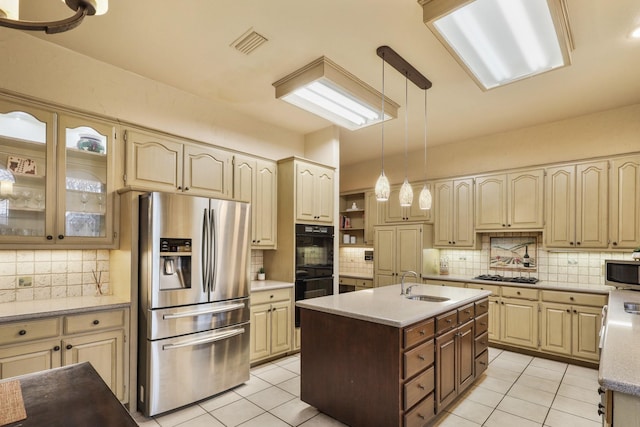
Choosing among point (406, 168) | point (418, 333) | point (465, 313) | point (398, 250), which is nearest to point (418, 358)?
point (418, 333)

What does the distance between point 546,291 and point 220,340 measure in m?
3.66

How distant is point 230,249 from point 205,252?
10.0 inches

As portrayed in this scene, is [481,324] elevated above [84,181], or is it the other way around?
[84,181]

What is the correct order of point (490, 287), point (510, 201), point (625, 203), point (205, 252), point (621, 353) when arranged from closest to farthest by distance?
point (621, 353) < point (205, 252) < point (625, 203) < point (490, 287) < point (510, 201)

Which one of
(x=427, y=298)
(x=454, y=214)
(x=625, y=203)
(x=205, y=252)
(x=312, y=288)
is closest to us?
(x=205, y=252)

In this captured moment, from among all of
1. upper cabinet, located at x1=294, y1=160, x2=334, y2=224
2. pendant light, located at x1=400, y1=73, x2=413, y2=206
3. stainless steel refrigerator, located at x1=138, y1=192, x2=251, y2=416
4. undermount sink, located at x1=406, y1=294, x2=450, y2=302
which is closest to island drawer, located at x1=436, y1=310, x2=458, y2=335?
undermount sink, located at x1=406, y1=294, x2=450, y2=302

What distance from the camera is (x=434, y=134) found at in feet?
15.9

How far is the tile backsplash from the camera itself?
8.39 feet

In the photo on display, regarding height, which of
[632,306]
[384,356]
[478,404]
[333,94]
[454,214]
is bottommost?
[478,404]

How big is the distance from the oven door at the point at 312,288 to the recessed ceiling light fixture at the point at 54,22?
3.43 metres

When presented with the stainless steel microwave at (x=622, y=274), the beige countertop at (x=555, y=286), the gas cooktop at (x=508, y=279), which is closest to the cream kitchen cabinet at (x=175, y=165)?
the beige countertop at (x=555, y=286)

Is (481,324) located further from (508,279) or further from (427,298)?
(508,279)

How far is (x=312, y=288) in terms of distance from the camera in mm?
4180

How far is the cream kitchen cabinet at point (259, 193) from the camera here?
12.5 ft
